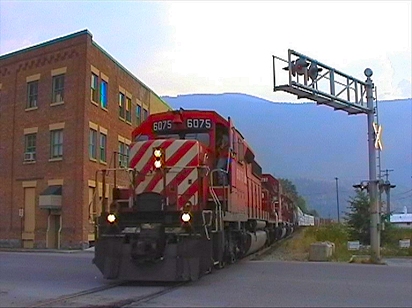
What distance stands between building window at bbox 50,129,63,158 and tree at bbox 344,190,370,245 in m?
16.3

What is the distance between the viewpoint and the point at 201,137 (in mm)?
15523

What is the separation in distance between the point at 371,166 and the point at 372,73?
3.58m

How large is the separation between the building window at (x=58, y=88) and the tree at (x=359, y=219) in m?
17.3

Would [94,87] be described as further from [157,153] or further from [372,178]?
[157,153]

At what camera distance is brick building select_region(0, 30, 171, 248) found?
31391mm

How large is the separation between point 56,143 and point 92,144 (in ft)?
6.68

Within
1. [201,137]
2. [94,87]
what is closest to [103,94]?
[94,87]

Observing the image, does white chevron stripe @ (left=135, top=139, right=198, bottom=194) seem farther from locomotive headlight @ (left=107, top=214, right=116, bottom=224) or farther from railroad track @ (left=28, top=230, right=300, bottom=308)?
railroad track @ (left=28, top=230, right=300, bottom=308)

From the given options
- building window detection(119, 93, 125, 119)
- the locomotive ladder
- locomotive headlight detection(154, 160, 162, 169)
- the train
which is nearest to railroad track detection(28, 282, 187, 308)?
the train

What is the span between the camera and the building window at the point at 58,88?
33.2 meters

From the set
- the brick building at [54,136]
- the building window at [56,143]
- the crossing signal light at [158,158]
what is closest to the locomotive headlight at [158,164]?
the crossing signal light at [158,158]

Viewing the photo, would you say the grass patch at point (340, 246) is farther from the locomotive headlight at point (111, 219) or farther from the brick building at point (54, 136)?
the brick building at point (54, 136)

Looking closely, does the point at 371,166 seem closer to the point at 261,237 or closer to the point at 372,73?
the point at 372,73

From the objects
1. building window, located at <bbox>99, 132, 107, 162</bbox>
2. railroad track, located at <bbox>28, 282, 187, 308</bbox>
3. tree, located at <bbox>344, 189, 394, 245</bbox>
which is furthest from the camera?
building window, located at <bbox>99, 132, 107, 162</bbox>
